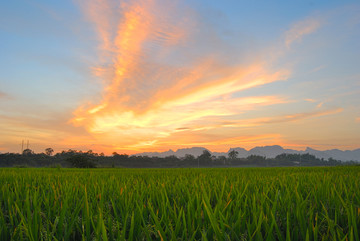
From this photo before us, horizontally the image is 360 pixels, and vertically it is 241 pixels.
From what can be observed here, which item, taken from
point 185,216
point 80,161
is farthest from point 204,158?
point 185,216

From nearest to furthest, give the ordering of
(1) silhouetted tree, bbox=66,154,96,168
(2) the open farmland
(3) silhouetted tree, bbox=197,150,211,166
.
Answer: (2) the open farmland < (1) silhouetted tree, bbox=66,154,96,168 < (3) silhouetted tree, bbox=197,150,211,166

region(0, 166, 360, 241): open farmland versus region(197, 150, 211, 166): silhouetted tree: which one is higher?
region(0, 166, 360, 241): open farmland

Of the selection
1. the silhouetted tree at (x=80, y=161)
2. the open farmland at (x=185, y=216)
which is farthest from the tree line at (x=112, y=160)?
the open farmland at (x=185, y=216)

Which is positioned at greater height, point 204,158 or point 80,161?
point 80,161

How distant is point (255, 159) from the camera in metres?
86.9

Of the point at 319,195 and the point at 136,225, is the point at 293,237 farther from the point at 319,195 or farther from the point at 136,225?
the point at 319,195

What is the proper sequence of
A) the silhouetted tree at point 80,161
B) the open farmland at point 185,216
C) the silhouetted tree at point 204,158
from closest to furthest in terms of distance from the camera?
the open farmland at point 185,216 → the silhouetted tree at point 80,161 → the silhouetted tree at point 204,158

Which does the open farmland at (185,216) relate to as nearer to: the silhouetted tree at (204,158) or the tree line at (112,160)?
the tree line at (112,160)

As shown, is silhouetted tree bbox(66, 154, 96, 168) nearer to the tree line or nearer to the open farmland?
the tree line

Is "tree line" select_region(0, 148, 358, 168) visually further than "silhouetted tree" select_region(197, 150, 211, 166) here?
No

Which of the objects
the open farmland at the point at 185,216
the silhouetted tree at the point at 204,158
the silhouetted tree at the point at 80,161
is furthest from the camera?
the silhouetted tree at the point at 204,158

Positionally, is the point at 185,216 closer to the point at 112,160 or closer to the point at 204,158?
the point at 112,160

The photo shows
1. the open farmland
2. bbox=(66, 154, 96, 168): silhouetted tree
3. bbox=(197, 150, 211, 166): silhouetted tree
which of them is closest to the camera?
the open farmland

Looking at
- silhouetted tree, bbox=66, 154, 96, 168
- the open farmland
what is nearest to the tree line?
silhouetted tree, bbox=66, 154, 96, 168
